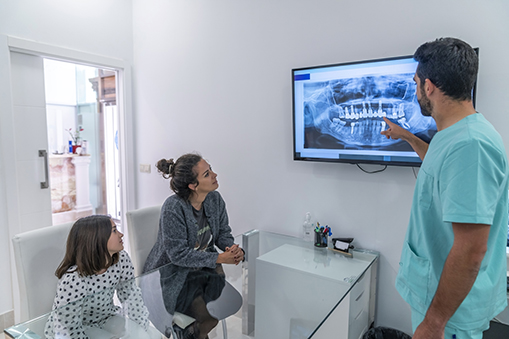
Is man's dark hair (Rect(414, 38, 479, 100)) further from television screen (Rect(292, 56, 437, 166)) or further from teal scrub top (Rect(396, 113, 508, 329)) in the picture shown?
television screen (Rect(292, 56, 437, 166))

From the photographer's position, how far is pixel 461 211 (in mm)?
964

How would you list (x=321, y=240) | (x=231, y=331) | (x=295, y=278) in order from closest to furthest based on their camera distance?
(x=231, y=331)
(x=295, y=278)
(x=321, y=240)

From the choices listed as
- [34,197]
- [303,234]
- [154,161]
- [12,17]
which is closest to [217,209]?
[303,234]

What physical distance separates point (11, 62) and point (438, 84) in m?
2.90

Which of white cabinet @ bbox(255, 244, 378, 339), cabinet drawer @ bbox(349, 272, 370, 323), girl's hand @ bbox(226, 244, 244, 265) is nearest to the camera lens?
white cabinet @ bbox(255, 244, 378, 339)

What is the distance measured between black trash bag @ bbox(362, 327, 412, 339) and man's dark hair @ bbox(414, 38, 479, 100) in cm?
150

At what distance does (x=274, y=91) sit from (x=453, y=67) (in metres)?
1.50

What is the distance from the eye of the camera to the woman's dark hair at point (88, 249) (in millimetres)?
1574

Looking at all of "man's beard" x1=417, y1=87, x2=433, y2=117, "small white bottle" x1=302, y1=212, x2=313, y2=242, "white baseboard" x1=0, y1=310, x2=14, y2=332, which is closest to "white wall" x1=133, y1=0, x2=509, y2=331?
"small white bottle" x1=302, y1=212, x2=313, y2=242

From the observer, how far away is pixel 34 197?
2729 mm

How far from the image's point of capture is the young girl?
1320 mm

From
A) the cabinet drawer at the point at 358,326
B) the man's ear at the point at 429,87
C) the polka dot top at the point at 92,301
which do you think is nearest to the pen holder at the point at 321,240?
the cabinet drawer at the point at 358,326

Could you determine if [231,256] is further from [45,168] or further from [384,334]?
[45,168]

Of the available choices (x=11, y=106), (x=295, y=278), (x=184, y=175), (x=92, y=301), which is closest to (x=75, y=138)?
(x=11, y=106)
